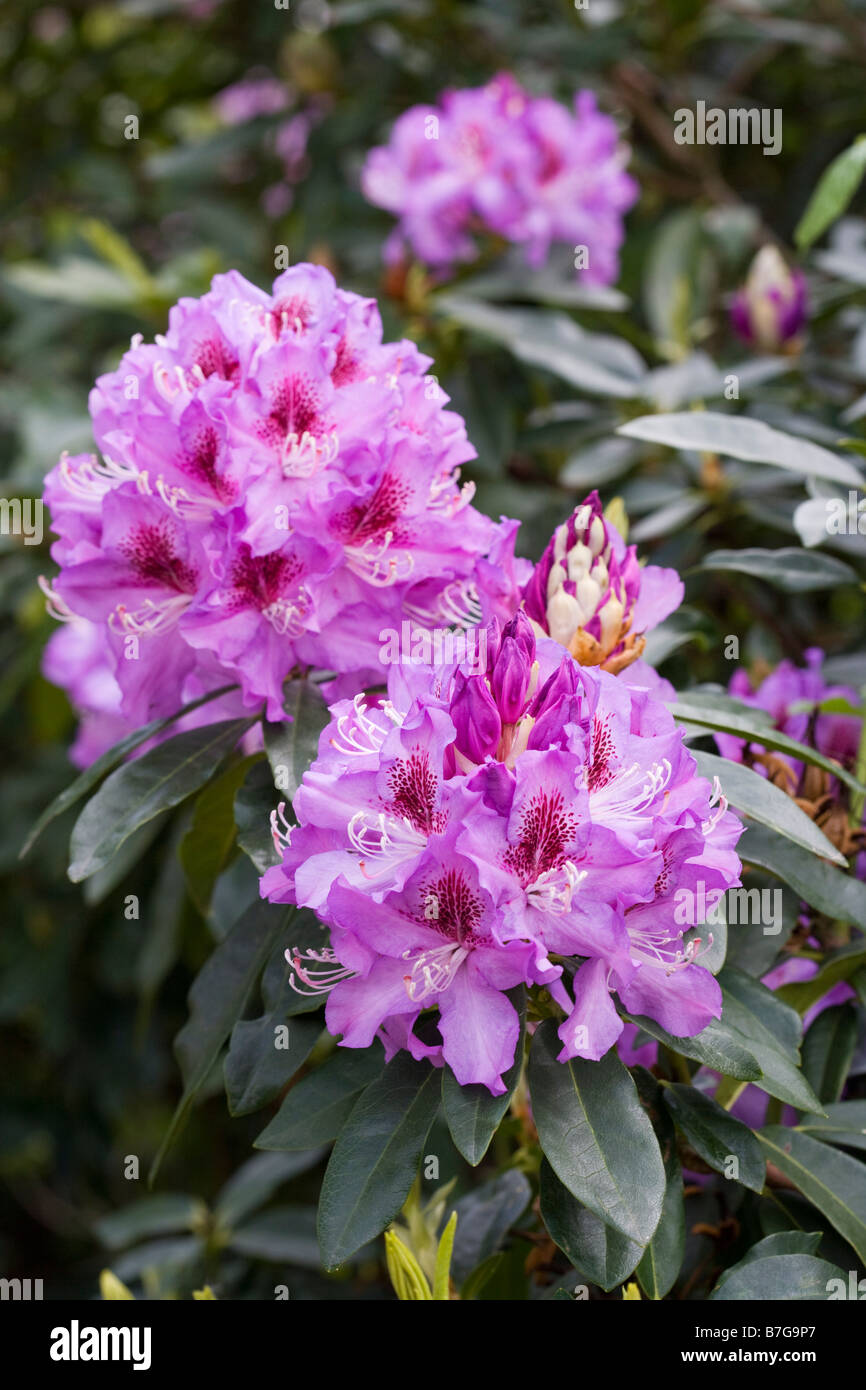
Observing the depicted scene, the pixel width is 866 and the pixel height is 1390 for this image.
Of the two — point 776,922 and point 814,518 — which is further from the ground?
point 814,518

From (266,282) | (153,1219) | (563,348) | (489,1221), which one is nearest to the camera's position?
(489,1221)

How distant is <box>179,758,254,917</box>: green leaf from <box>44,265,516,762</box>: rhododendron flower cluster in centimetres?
12

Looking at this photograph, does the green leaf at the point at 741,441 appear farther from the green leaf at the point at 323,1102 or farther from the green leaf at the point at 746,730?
the green leaf at the point at 323,1102

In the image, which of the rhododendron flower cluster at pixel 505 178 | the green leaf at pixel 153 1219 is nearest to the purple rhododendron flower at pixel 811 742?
the rhododendron flower cluster at pixel 505 178

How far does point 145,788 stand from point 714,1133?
45 cm

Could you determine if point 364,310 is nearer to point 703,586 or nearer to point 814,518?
point 814,518

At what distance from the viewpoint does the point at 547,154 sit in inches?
75.8

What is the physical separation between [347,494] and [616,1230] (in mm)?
484

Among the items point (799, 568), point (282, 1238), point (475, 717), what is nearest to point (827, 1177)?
point (475, 717)

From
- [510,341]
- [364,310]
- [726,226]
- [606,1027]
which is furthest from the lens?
[726,226]

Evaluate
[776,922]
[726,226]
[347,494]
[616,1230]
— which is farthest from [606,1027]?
[726,226]

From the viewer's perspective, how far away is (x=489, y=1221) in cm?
113

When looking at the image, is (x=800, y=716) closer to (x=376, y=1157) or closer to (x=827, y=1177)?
(x=827, y=1177)

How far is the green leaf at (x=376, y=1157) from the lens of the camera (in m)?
0.80
